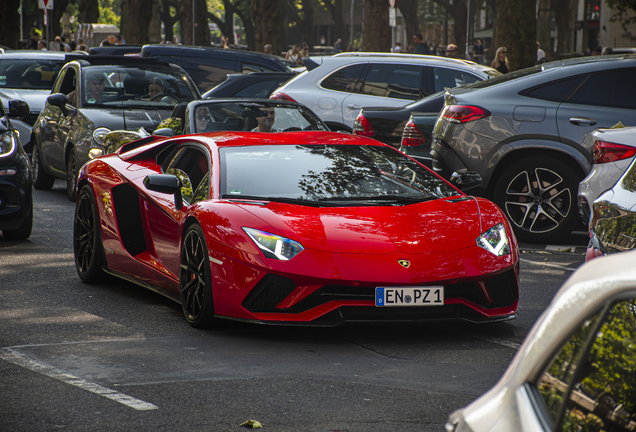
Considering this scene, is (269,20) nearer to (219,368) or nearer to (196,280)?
(196,280)

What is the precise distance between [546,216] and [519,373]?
27.0 ft

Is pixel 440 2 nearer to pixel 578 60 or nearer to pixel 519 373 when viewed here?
pixel 578 60

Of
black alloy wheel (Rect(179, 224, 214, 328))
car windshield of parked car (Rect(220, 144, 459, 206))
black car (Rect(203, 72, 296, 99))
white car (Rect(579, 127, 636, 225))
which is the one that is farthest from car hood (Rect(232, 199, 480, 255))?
black car (Rect(203, 72, 296, 99))

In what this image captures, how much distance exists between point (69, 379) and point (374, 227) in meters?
1.98

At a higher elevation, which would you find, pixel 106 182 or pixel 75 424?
pixel 106 182

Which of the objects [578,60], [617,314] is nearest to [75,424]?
[617,314]

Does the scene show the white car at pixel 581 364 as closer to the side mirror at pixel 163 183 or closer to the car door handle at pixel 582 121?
the side mirror at pixel 163 183

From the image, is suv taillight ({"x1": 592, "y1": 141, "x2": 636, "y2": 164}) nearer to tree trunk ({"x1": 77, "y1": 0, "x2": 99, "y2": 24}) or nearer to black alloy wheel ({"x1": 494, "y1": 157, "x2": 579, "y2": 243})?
black alloy wheel ({"x1": 494, "y1": 157, "x2": 579, "y2": 243})

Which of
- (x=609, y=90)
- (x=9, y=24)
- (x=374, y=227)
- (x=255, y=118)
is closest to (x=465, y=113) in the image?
(x=609, y=90)

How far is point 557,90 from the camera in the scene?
10.1 meters

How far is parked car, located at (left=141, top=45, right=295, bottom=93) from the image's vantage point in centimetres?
1884

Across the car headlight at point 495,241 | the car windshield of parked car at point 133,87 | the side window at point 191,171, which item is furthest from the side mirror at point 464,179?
the car windshield of parked car at point 133,87

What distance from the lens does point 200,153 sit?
7035 millimetres

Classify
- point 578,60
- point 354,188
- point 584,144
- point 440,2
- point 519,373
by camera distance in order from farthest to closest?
point 440,2 → point 578,60 → point 584,144 → point 354,188 → point 519,373
